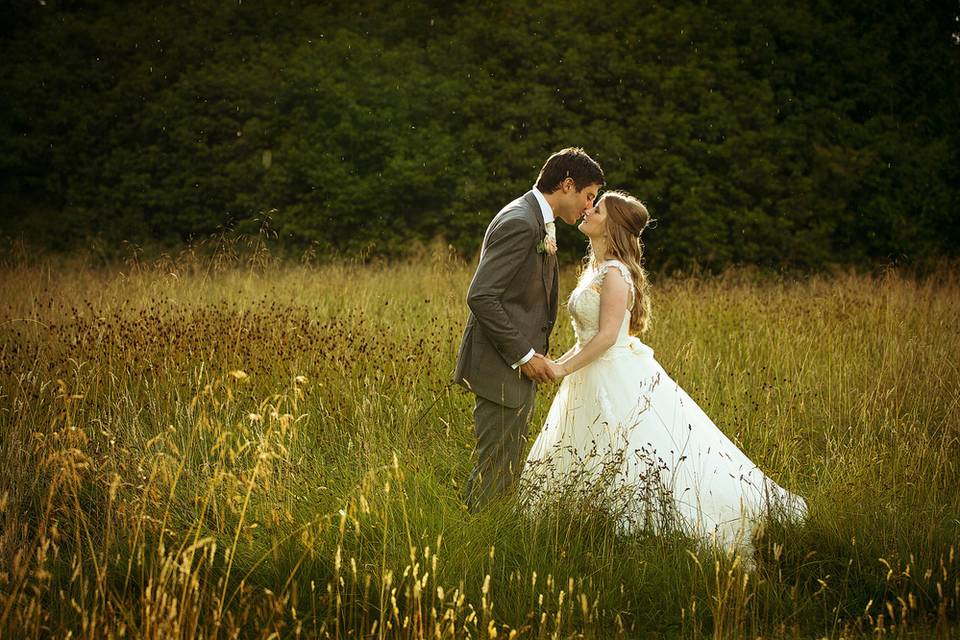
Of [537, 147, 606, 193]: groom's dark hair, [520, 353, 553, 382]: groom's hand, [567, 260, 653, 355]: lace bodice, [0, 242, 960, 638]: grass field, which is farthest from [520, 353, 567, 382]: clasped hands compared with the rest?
[537, 147, 606, 193]: groom's dark hair

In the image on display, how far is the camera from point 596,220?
4.52 metres

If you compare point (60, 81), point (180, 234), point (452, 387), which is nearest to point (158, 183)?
point (180, 234)

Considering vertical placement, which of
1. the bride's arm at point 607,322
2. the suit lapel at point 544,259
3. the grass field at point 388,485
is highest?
the suit lapel at point 544,259

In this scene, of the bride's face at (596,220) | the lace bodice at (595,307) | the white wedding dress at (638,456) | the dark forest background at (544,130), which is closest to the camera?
the white wedding dress at (638,456)

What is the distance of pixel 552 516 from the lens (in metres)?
3.71

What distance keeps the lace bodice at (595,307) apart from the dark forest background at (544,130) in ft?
28.4

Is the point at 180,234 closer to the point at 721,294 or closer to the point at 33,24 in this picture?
the point at 33,24

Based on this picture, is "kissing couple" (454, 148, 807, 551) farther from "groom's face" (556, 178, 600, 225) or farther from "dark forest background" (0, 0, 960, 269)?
"dark forest background" (0, 0, 960, 269)

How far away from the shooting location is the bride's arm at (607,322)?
14.0 ft

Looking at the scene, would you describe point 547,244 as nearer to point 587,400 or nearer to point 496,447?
point 587,400

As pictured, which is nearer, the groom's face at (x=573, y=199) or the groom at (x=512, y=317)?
the groom at (x=512, y=317)

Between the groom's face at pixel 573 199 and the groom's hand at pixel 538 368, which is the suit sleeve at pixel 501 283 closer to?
the groom's hand at pixel 538 368

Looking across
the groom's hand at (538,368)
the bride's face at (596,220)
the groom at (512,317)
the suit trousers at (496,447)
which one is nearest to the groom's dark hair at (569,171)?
the groom at (512,317)

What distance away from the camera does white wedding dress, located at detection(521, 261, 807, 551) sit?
3.84 m
